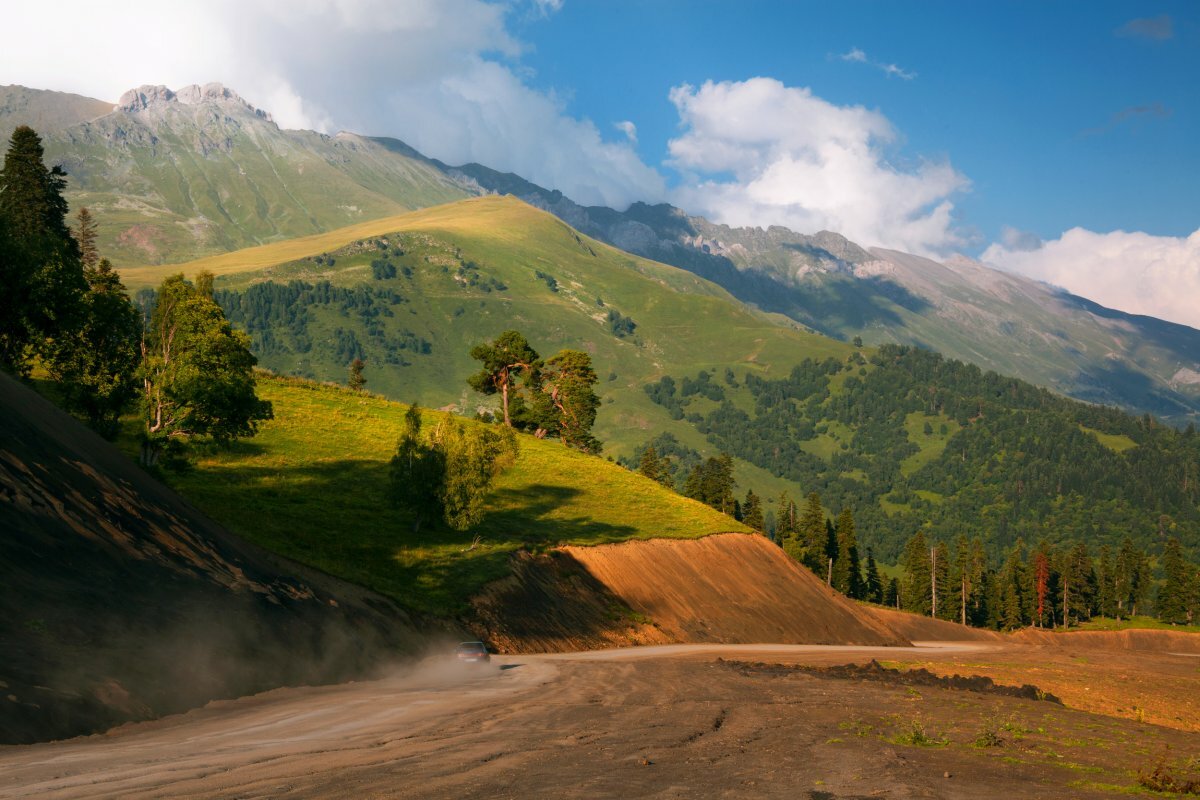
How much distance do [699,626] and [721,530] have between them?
65.3 ft

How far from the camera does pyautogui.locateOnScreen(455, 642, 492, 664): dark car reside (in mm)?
38291

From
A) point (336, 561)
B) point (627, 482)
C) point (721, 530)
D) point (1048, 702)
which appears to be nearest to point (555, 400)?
point (627, 482)

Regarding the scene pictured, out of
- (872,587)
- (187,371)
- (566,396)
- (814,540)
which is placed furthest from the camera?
(872,587)

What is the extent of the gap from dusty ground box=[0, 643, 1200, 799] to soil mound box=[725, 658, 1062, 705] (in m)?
3.87

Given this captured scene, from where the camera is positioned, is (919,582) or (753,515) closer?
(753,515)

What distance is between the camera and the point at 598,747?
64.5 feet

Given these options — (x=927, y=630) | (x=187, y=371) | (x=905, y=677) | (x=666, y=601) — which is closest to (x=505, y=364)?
(x=666, y=601)

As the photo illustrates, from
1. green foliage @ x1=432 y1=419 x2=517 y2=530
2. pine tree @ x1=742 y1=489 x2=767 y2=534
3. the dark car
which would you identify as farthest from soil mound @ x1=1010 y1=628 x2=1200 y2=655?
the dark car

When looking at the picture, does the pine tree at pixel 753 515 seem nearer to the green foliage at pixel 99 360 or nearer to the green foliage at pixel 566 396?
the green foliage at pixel 566 396

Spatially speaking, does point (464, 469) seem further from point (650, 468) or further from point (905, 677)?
point (650, 468)

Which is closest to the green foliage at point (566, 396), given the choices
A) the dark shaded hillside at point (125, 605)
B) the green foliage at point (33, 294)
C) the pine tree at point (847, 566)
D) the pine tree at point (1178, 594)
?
the pine tree at point (847, 566)

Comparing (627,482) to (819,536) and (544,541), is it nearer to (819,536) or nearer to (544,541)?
(544,541)

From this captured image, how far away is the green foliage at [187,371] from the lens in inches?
1969

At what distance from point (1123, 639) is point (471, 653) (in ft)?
417
